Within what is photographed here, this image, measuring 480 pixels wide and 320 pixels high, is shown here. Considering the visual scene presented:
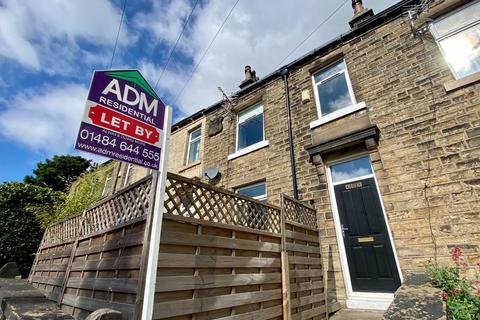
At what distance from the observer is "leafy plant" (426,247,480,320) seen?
2.64 m

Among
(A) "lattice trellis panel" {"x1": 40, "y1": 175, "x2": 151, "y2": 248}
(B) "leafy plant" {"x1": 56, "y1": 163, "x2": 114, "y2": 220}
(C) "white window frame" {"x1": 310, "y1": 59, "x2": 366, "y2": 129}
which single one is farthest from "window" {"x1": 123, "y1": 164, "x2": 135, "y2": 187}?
(C) "white window frame" {"x1": 310, "y1": 59, "x2": 366, "y2": 129}

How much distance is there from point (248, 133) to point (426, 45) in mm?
5284

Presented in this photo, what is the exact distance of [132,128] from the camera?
2.69 m

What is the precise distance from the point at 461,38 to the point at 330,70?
291 centimetres

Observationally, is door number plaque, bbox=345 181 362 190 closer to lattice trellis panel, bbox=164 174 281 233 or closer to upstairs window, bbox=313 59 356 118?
upstairs window, bbox=313 59 356 118

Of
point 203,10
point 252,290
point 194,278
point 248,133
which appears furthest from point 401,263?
point 203,10

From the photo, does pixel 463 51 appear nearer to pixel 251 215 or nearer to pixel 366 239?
pixel 366 239

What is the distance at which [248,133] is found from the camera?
858cm

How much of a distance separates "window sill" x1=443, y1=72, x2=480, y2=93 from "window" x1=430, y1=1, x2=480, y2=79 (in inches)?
8.0

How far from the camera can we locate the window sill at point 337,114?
5852mm

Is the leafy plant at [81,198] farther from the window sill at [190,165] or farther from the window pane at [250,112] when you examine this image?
the window pane at [250,112]

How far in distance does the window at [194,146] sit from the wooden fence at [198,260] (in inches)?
225

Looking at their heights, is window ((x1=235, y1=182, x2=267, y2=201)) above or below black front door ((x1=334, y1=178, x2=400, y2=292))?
above

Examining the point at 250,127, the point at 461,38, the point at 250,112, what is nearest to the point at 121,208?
the point at 250,127
